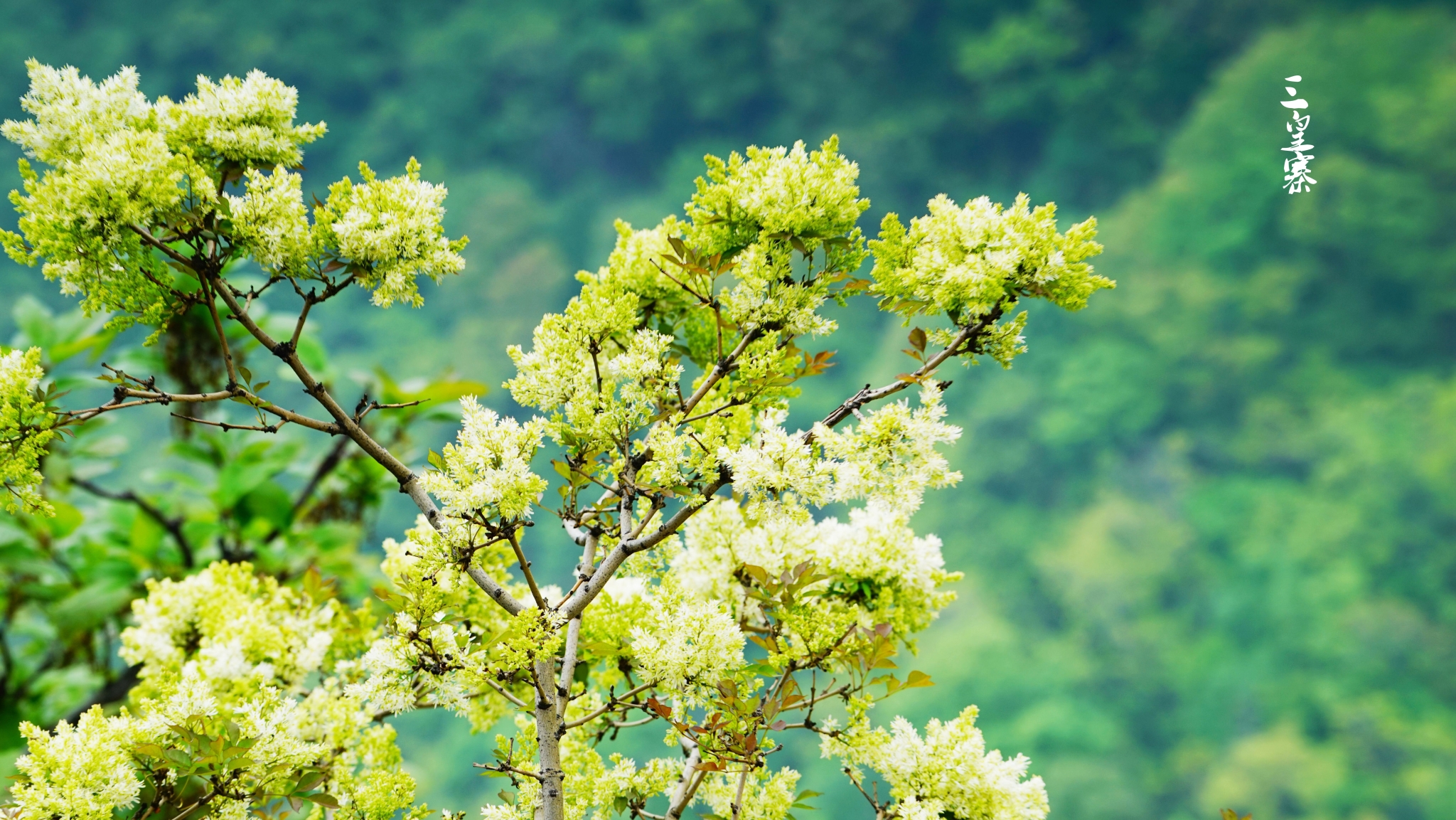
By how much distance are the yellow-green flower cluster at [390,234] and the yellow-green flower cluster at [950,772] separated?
32.7 inches

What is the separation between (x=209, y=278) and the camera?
1105 millimetres

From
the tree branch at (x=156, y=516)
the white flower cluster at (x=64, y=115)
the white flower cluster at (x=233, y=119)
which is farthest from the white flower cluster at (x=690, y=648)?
the tree branch at (x=156, y=516)

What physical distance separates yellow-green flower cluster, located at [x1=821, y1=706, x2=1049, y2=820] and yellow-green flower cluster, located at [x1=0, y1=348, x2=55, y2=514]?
104 centimetres

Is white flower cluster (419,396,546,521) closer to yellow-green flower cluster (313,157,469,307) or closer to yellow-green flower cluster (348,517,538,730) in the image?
yellow-green flower cluster (348,517,538,730)

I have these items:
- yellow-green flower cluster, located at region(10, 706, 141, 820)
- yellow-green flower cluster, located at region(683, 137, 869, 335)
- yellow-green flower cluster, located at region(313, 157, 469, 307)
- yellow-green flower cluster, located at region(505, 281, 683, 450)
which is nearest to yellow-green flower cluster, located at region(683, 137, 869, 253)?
yellow-green flower cluster, located at region(683, 137, 869, 335)

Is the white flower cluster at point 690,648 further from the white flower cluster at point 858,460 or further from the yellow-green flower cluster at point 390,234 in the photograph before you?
the yellow-green flower cluster at point 390,234

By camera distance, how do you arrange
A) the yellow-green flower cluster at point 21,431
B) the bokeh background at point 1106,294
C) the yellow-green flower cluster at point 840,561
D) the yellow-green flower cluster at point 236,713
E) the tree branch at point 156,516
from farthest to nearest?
the bokeh background at point 1106,294
the tree branch at point 156,516
the yellow-green flower cluster at point 840,561
the yellow-green flower cluster at point 236,713
the yellow-green flower cluster at point 21,431

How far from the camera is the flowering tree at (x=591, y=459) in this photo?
3.56 feet

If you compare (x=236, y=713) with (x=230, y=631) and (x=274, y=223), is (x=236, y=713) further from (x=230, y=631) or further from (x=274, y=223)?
(x=274, y=223)

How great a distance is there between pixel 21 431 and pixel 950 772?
48.2 inches

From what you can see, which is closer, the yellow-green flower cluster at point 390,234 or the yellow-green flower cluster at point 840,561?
the yellow-green flower cluster at point 390,234

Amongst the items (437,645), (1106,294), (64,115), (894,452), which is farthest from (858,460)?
(1106,294)

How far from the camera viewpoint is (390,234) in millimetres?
1106

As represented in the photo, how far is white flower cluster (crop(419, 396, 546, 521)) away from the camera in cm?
108
